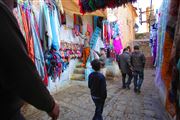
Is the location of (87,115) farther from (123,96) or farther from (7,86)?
(7,86)

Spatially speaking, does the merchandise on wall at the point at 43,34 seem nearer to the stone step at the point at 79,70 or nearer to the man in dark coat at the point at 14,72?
the stone step at the point at 79,70

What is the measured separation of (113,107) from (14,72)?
14.4 feet

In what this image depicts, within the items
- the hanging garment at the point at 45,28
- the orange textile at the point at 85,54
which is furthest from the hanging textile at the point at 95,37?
the hanging garment at the point at 45,28

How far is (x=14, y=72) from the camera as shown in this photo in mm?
903

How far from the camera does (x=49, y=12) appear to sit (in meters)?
5.16

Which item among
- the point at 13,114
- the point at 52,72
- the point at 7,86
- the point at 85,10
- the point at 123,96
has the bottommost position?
the point at 123,96

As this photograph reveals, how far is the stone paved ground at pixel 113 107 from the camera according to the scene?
171 inches

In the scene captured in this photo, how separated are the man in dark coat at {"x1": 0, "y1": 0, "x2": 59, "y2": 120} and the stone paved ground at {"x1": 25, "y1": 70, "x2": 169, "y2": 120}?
345cm

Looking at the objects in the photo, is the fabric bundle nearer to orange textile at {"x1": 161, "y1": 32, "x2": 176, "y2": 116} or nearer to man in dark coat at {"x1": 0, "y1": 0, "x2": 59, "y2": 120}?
orange textile at {"x1": 161, "y1": 32, "x2": 176, "y2": 116}

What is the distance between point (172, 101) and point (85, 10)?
2.44 meters

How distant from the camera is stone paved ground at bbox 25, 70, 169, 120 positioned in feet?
14.3

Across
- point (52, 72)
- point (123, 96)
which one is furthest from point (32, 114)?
point (123, 96)

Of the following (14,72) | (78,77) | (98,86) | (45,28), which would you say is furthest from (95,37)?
(14,72)

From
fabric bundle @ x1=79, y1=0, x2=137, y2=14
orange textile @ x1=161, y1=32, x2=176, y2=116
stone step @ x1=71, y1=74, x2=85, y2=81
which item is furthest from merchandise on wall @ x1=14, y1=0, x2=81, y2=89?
orange textile @ x1=161, y1=32, x2=176, y2=116
